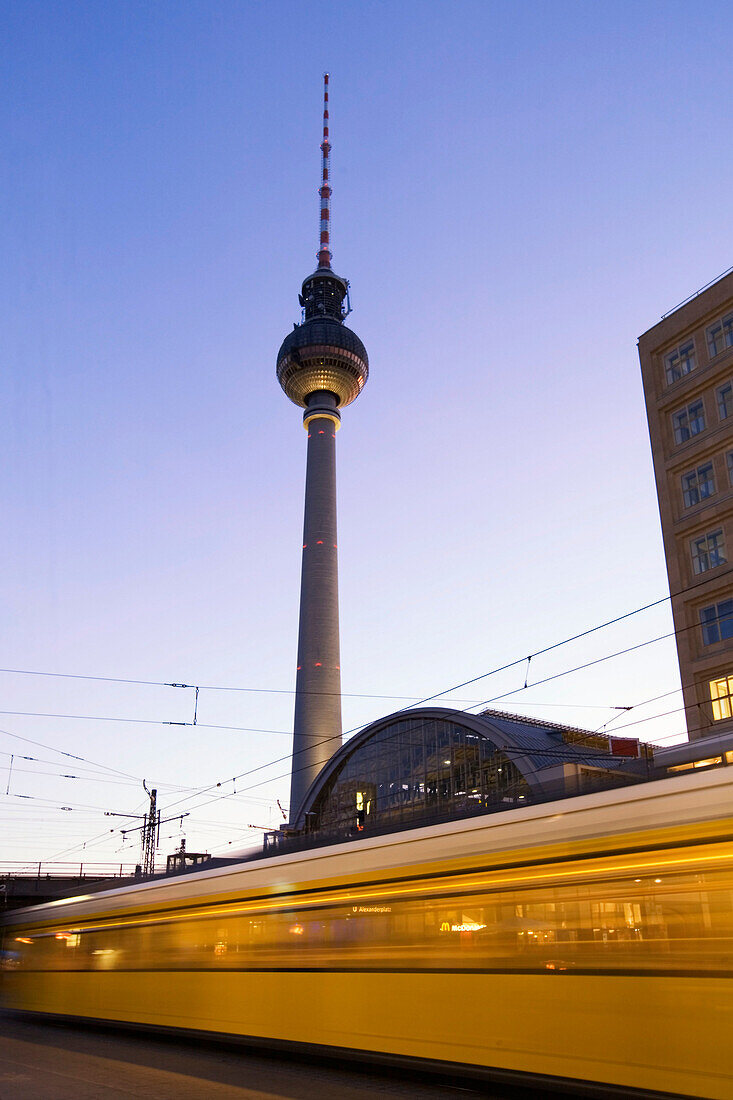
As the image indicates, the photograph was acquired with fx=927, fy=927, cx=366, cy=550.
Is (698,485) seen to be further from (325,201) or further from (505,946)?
(325,201)

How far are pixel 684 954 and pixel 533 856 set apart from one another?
66.8 inches

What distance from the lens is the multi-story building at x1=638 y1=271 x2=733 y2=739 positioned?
32438 millimetres

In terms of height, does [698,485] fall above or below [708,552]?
above

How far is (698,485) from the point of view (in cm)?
3509

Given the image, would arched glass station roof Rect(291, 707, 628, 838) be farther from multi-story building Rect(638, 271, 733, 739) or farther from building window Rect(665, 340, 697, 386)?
building window Rect(665, 340, 697, 386)

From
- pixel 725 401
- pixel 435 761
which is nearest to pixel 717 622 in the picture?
pixel 725 401

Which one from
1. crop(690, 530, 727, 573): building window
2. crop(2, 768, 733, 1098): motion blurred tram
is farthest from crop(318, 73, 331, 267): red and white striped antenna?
crop(2, 768, 733, 1098): motion blurred tram

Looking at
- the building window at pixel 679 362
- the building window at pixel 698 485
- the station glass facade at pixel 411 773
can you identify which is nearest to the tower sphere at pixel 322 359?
the station glass facade at pixel 411 773

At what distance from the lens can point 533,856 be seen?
8.48 metres

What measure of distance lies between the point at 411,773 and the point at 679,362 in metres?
31.9

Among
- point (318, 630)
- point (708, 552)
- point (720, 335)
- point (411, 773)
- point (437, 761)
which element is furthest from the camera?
point (318, 630)

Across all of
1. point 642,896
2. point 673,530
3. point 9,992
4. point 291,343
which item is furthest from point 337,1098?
point 291,343

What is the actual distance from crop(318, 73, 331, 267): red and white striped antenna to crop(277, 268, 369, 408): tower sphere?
6.70m

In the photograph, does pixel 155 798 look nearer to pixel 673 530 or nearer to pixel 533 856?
pixel 673 530
